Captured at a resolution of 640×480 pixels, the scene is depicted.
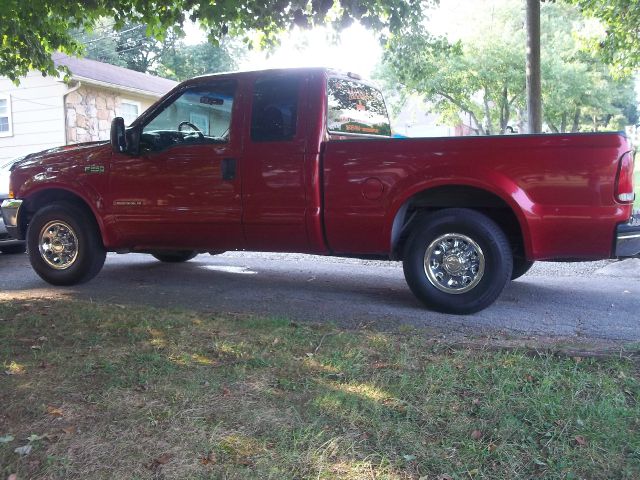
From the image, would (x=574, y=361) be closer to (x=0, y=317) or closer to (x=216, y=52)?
(x=0, y=317)

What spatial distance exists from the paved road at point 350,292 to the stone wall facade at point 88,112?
1061cm

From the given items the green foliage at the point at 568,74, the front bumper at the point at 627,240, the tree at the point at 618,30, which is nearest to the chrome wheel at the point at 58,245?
the front bumper at the point at 627,240

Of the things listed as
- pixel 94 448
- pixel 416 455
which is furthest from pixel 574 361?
pixel 94 448

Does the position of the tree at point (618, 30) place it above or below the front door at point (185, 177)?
above

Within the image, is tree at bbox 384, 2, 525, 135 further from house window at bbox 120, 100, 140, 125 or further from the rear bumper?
the rear bumper

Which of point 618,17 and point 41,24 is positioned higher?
point 618,17

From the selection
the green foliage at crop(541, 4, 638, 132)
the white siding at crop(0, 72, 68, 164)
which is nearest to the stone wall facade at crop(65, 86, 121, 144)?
the white siding at crop(0, 72, 68, 164)

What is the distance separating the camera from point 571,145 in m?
4.56

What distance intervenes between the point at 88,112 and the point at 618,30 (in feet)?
48.2

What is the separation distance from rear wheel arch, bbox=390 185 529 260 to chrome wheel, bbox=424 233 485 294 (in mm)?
313

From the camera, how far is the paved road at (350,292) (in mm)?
4914

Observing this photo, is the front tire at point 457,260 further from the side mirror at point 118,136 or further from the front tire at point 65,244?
the front tire at point 65,244

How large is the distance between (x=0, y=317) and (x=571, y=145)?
188 inches

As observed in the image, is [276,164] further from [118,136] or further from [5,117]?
[5,117]
